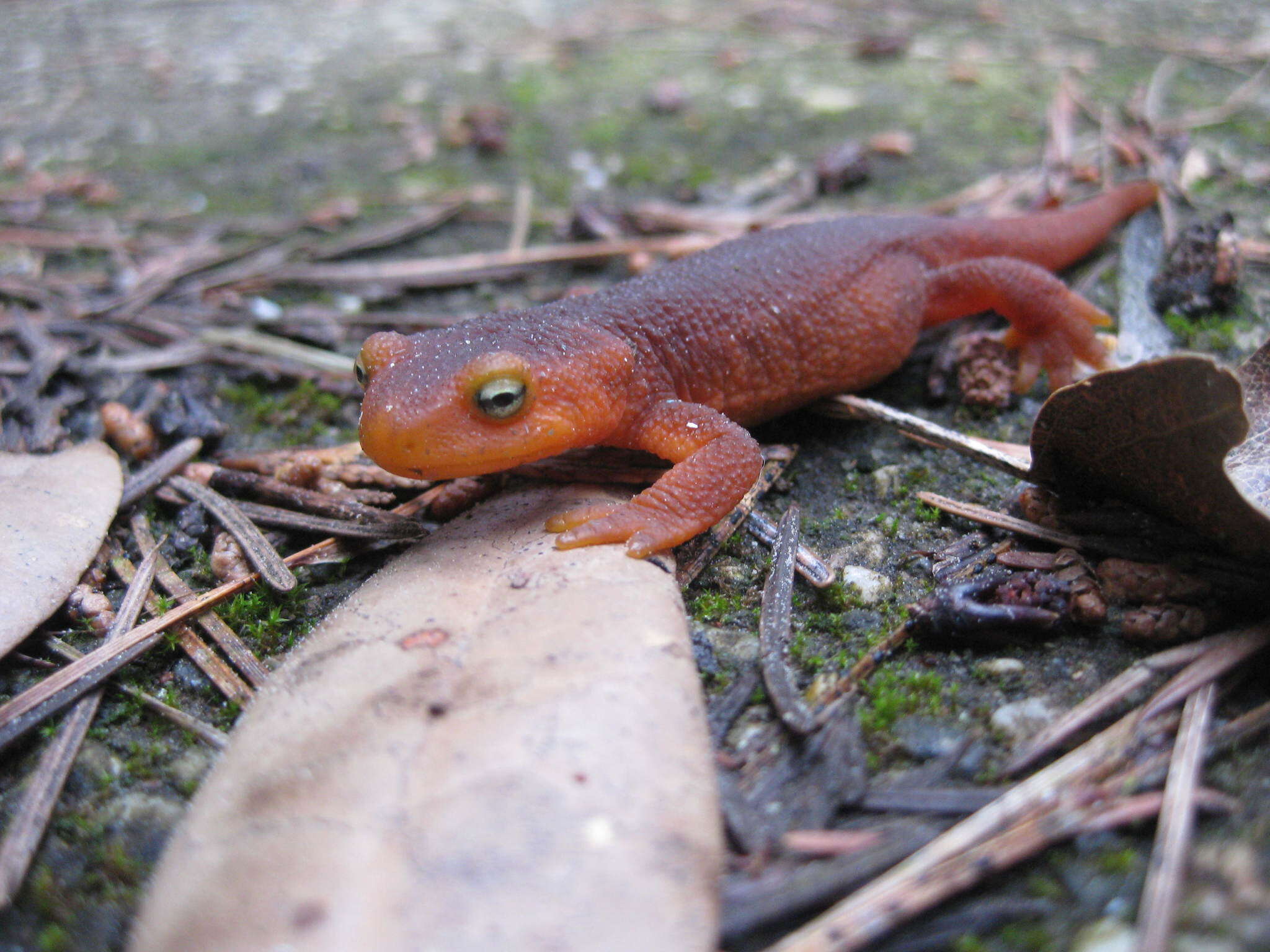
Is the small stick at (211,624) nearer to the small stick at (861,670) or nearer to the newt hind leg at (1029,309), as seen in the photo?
the small stick at (861,670)

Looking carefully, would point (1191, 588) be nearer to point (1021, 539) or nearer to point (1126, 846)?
point (1021, 539)

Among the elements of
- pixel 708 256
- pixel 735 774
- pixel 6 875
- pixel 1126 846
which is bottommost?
pixel 6 875

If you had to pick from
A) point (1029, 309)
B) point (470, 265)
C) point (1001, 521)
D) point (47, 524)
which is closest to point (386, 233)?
point (470, 265)

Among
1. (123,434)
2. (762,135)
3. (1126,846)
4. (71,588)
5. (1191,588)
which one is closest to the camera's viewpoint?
(1126,846)

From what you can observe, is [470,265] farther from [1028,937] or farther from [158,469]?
[1028,937]

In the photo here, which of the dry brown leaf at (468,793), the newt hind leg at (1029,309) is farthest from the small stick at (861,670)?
the newt hind leg at (1029,309)

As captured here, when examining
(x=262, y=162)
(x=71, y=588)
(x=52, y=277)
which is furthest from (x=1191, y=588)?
(x=262, y=162)
